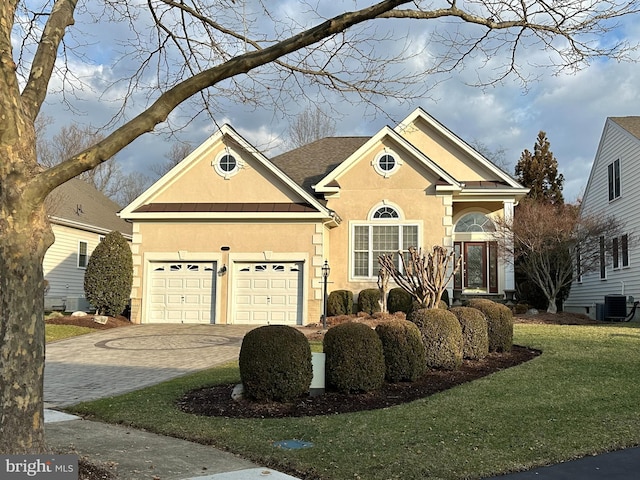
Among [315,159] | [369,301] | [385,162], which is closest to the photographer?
[369,301]

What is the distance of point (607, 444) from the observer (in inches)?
233

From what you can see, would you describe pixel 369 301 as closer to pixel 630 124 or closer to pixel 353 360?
pixel 353 360

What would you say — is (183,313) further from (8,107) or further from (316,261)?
(8,107)

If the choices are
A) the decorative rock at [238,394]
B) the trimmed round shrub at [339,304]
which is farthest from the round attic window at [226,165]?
the decorative rock at [238,394]

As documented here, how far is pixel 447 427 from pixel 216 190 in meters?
15.3

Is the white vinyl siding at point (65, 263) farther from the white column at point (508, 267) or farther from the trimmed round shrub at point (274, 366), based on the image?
the trimmed round shrub at point (274, 366)

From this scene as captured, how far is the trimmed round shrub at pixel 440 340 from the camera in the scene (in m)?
9.93

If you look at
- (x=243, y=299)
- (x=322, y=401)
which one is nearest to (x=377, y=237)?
(x=243, y=299)

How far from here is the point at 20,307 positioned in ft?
14.1

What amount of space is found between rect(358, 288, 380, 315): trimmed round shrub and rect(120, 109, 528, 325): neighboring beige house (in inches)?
39.4

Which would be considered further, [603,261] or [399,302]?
[603,261]

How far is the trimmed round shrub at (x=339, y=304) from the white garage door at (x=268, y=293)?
1085 millimetres

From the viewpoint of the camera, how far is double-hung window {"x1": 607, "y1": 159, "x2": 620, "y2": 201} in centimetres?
2452

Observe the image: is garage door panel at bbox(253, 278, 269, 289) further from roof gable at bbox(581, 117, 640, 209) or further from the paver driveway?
roof gable at bbox(581, 117, 640, 209)
